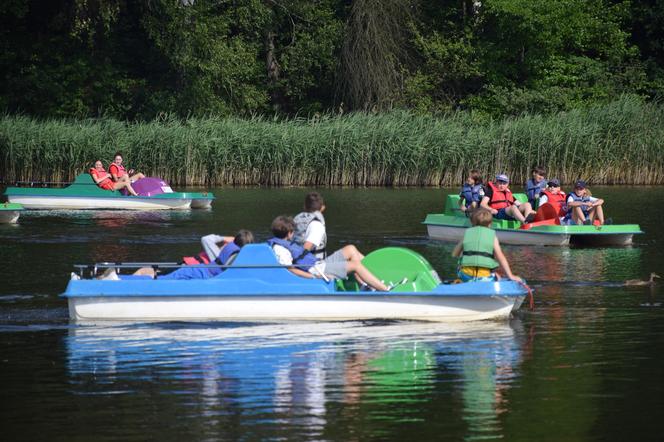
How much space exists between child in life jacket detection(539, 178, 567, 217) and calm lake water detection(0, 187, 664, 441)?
14.7 feet

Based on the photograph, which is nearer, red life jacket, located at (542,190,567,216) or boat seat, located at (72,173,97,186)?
red life jacket, located at (542,190,567,216)

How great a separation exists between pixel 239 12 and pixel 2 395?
35987mm

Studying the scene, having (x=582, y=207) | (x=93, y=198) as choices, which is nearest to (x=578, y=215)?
(x=582, y=207)

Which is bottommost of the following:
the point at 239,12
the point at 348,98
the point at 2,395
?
the point at 2,395

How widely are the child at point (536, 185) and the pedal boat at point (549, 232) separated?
0.78m

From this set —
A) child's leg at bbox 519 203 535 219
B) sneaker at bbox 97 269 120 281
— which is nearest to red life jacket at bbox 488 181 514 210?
child's leg at bbox 519 203 535 219

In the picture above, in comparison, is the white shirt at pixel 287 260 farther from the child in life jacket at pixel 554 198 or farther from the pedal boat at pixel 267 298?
the child in life jacket at pixel 554 198

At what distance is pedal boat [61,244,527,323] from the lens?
1270 cm

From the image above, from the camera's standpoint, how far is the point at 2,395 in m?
9.93

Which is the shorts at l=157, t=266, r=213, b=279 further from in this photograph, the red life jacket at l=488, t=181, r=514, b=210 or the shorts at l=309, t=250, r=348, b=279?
the red life jacket at l=488, t=181, r=514, b=210

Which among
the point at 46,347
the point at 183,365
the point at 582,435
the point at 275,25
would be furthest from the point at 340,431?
the point at 275,25

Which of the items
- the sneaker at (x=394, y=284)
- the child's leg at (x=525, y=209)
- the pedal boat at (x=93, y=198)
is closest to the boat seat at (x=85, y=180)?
the pedal boat at (x=93, y=198)

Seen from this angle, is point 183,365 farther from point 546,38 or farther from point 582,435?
point 546,38

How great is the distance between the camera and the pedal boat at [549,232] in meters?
20.4
